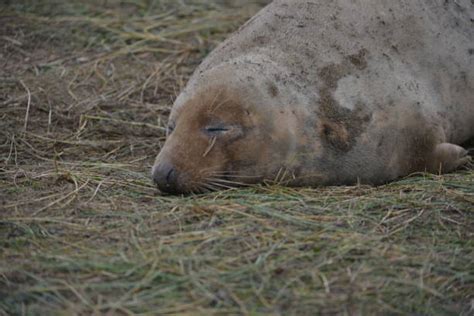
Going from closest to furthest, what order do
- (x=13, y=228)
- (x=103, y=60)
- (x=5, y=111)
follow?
(x=13, y=228)
(x=5, y=111)
(x=103, y=60)

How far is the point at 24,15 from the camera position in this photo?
8305mm

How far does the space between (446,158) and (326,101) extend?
2.78 feet

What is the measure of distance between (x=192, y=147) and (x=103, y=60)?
9.66 ft

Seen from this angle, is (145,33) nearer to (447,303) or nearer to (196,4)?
(196,4)

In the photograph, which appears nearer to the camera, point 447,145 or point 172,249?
point 172,249

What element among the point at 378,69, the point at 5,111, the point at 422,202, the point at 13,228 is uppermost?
the point at 378,69

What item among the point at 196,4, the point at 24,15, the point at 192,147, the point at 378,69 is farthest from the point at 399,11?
the point at 24,15

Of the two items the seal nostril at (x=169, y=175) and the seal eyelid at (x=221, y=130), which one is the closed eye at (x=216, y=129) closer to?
the seal eyelid at (x=221, y=130)

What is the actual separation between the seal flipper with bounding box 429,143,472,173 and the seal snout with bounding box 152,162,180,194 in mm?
1545

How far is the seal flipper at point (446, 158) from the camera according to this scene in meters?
5.43

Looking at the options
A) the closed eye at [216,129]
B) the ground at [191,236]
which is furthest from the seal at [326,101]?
the ground at [191,236]

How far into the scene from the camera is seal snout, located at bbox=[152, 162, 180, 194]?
15.9ft

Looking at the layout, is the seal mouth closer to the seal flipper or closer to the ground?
the ground

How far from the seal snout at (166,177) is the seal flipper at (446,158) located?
5.07 ft
